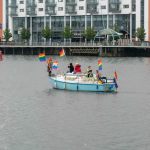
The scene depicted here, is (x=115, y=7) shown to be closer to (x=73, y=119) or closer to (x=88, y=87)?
(x=88, y=87)

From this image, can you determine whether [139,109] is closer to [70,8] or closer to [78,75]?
[78,75]

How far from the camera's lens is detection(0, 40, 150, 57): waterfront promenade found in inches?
6594

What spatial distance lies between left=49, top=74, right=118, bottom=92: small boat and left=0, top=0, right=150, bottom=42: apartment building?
369 feet

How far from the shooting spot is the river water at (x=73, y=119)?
39.4 metres

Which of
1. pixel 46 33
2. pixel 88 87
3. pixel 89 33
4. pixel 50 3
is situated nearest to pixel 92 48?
pixel 89 33

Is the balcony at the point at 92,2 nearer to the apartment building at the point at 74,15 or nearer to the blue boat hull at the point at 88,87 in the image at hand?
the apartment building at the point at 74,15

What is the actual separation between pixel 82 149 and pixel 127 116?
1129cm

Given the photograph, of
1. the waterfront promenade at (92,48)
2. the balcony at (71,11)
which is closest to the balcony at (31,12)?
the balcony at (71,11)

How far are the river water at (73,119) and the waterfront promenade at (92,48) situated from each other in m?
97.4

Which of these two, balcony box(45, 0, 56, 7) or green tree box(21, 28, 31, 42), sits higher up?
balcony box(45, 0, 56, 7)

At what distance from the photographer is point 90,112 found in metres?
50.8

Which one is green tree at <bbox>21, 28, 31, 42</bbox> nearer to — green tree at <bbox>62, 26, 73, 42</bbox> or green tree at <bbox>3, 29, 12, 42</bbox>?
green tree at <bbox>3, 29, 12, 42</bbox>

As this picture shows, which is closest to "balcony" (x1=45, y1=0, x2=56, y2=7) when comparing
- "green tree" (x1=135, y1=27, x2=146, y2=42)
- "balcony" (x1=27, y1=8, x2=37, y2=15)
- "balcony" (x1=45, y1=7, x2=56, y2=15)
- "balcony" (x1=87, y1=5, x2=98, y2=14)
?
"balcony" (x1=45, y1=7, x2=56, y2=15)

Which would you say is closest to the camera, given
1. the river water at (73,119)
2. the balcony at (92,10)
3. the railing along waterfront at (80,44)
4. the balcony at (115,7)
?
the river water at (73,119)
